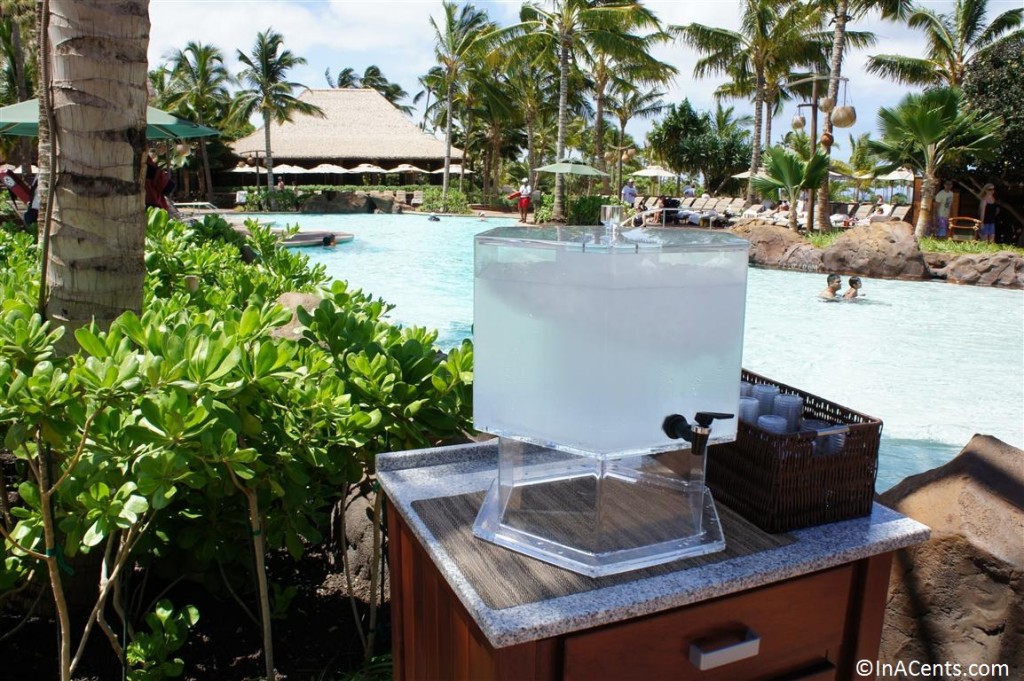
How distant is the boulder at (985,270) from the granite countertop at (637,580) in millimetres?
14448

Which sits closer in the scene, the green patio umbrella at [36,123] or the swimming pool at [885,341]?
the swimming pool at [885,341]

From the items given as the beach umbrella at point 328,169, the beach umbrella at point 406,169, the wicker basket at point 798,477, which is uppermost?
the beach umbrella at point 406,169

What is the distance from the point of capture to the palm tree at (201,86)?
3656cm

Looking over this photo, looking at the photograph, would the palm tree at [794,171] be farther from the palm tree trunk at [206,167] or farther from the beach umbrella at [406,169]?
the palm tree trunk at [206,167]

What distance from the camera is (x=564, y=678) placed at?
115 centimetres

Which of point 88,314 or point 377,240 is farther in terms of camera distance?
point 377,240

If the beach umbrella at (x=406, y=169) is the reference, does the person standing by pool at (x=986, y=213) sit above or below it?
below

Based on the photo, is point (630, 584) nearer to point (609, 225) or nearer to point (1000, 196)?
point (609, 225)

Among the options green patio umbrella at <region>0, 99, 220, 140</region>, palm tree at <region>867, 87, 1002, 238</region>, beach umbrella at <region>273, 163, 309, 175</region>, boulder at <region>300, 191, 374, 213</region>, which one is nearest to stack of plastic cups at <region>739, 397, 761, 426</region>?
green patio umbrella at <region>0, 99, 220, 140</region>

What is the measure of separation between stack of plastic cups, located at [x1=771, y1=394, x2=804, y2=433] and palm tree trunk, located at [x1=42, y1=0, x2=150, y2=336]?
1735mm

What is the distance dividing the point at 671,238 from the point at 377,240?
20056 millimetres

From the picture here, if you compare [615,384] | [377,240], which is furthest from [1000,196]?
[615,384]

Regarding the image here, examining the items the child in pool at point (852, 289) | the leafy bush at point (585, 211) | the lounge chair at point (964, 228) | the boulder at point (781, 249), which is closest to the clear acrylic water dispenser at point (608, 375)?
the child in pool at point (852, 289)

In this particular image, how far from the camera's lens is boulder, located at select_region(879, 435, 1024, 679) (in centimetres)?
189
